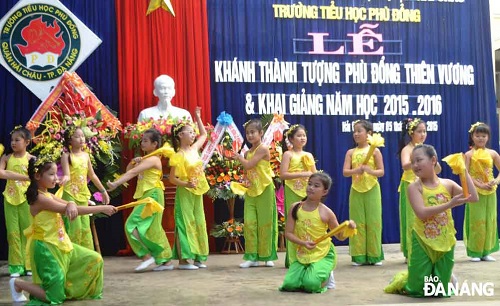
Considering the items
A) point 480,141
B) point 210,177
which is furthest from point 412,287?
point 210,177

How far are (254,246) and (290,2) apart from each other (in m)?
3.09

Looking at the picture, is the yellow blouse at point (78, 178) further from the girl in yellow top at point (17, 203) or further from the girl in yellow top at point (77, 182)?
the girl in yellow top at point (17, 203)

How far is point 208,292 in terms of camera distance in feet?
14.9

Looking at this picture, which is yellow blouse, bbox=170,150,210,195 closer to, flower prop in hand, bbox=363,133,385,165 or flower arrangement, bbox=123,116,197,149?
flower arrangement, bbox=123,116,197,149

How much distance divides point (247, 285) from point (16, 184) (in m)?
2.21

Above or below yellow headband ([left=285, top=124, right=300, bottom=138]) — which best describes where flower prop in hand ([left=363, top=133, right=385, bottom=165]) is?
below

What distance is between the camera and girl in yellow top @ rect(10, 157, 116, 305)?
13.4 feet

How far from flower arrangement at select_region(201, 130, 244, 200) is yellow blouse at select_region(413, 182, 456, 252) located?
3355mm

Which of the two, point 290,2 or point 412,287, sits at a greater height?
point 290,2

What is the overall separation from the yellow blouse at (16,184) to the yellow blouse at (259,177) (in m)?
1.79

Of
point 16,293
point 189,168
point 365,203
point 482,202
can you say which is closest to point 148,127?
point 189,168

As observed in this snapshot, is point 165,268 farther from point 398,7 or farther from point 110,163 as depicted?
point 398,7

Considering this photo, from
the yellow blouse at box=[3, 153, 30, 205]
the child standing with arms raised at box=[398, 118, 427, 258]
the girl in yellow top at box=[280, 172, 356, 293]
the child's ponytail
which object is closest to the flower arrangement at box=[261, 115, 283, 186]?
the child standing with arms raised at box=[398, 118, 427, 258]

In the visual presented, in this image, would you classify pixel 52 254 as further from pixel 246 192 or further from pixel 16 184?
pixel 246 192
